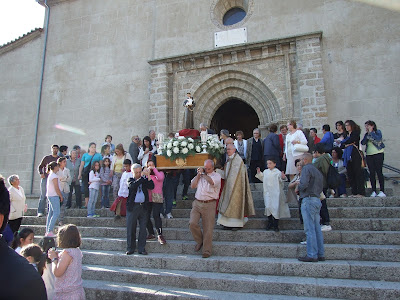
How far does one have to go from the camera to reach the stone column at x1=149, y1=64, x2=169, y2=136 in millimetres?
11156

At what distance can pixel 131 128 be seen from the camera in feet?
38.4

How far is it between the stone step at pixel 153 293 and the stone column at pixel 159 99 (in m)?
7.12

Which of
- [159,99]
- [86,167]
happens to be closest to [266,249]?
[86,167]

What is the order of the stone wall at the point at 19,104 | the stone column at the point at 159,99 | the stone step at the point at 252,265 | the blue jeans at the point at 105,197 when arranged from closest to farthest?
1. the stone step at the point at 252,265
2. the blue jeans at the point at 105,197
3. the stone column at the point at 159,99
4. the stone wall at the point at 19,104

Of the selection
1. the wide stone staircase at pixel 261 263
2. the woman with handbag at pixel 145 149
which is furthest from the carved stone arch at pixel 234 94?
the wide stone staircase at pixel 261 263

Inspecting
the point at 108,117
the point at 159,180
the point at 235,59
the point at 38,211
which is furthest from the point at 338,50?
the point at 38,211

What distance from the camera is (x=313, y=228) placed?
14.5 feet

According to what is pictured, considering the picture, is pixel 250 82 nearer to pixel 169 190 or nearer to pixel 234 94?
pixel 234 94

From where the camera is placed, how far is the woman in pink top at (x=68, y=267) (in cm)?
311

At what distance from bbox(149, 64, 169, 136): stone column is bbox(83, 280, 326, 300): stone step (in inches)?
280

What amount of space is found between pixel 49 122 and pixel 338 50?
1184cm

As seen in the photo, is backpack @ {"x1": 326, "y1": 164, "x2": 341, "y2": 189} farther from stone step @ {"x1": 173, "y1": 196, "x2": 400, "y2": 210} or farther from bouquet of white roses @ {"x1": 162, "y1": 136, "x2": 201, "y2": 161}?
bouquet of white roses @ {"x1": 162, "y1": 136, "x2": 201, "y2": 161}

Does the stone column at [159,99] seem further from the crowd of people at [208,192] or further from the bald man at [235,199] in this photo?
the bald man at [235,199]

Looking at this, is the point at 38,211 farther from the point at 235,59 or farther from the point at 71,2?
the point at 71,2
